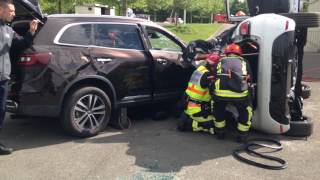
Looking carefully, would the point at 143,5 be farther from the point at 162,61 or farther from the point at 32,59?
the point at 32,59

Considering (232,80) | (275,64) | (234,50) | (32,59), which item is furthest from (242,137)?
(32,59)

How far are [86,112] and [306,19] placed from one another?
11.3 ft

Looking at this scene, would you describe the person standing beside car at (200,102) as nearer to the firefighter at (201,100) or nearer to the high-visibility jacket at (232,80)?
the firefighter at (201,100)

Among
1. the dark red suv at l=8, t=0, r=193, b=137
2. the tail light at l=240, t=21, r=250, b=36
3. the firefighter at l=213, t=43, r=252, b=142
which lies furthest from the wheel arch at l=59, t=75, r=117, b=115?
the tail light at l=240, t=21, r=250, b=36

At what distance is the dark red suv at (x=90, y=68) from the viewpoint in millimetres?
5867

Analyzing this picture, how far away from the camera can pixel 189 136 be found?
6555mm

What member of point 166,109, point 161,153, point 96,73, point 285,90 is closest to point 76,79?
point 96,73

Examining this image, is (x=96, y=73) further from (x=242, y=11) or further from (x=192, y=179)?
(x=242, y=11)

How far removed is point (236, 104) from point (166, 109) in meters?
1.96

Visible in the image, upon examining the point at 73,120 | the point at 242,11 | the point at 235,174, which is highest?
the point at 242,11

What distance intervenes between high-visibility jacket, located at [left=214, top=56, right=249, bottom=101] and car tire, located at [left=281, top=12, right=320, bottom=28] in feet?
3.42

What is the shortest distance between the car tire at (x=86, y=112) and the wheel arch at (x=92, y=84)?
67 mm

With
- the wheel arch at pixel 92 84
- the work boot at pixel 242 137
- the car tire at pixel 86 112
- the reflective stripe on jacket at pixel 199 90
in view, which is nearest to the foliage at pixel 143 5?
the reflective stripe on jacket at pixel 199 90

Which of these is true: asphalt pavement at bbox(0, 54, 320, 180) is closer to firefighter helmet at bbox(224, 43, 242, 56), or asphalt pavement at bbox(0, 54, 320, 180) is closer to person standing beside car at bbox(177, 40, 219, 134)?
person standing beside car at bbox(177, 40, 219, 134)
